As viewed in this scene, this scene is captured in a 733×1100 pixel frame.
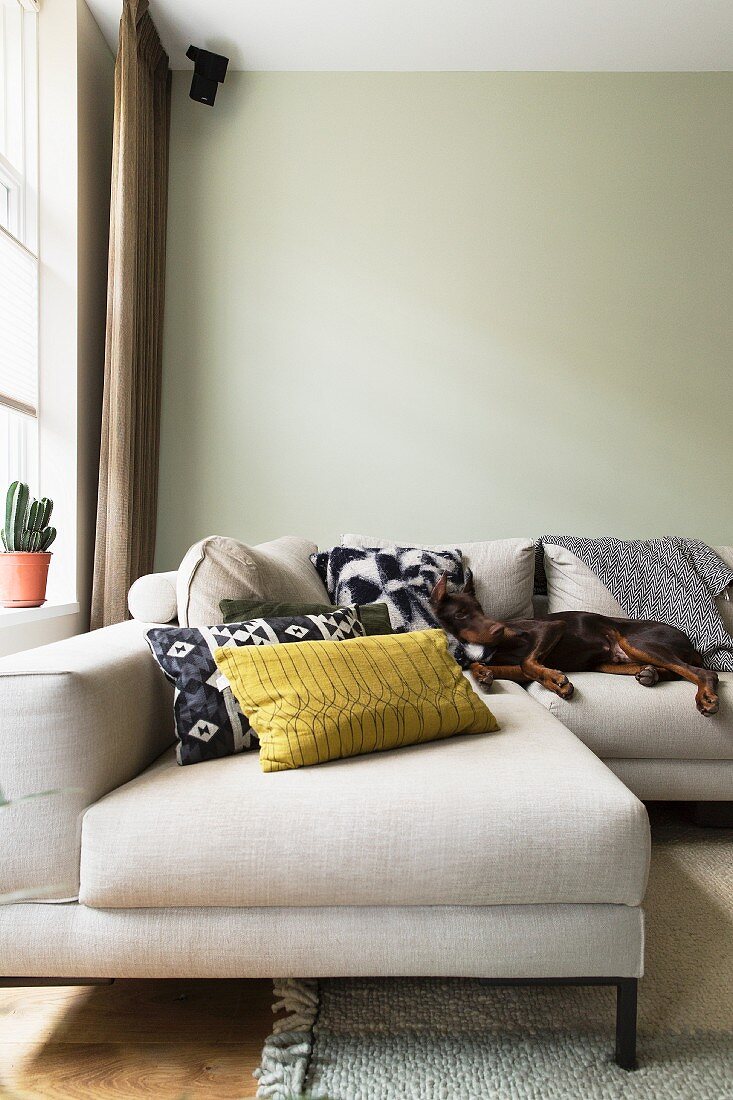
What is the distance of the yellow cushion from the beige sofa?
147 mm

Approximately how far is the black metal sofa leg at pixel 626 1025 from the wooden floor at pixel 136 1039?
1.91 ft

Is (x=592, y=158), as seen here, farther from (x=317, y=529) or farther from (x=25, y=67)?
(x=25, y=67)

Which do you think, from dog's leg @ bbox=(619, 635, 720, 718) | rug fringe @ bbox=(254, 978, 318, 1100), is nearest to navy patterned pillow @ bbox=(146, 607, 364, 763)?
rug fringe @ bbox=(254, 978, 318, 1100)

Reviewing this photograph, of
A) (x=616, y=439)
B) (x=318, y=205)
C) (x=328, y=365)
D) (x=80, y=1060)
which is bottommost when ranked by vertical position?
(x=80, y=1060)

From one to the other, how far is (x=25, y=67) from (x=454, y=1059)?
3331 millimetres

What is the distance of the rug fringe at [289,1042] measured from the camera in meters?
1.21

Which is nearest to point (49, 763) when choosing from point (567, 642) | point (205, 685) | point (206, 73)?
point (205, 685)

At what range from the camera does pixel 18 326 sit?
286 centimetres

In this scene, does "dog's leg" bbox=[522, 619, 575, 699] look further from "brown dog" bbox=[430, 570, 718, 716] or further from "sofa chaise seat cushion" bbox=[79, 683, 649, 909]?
"sofa chaise seat cushion" bbox=[79, 683, 649, 909]

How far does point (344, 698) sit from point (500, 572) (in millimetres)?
1365

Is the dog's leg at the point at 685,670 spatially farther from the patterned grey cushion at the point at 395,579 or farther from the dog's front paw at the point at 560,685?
the patterned grey cushion at the point at 395,579

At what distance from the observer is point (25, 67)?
290 cm

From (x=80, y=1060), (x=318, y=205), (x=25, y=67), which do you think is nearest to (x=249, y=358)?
(x=318, y=205)

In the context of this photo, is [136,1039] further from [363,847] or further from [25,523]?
[25,523]
